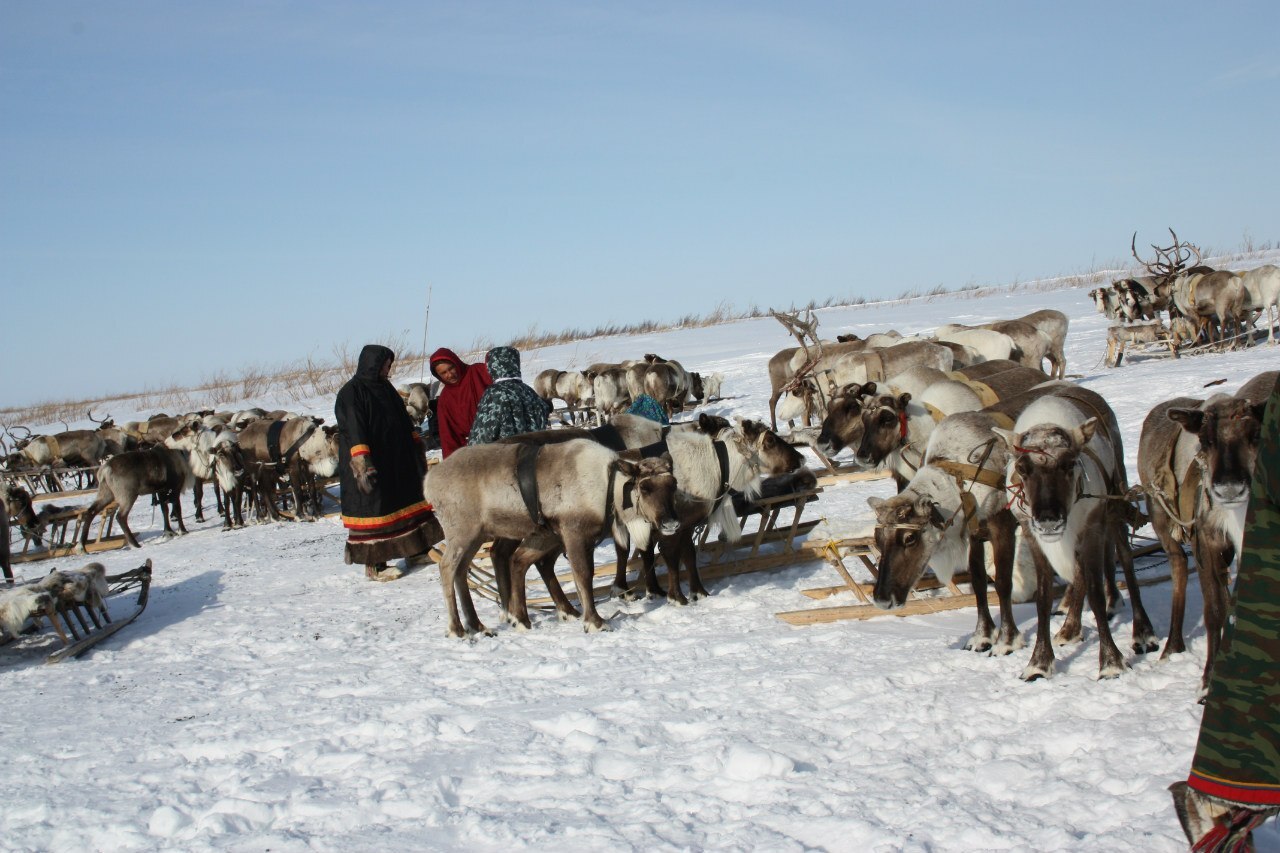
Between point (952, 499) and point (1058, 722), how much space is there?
1.47 meters

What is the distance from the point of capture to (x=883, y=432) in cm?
723

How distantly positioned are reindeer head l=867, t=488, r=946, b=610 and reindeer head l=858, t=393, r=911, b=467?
2.16 m

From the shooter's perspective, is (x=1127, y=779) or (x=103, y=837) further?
(x=103, y=837)

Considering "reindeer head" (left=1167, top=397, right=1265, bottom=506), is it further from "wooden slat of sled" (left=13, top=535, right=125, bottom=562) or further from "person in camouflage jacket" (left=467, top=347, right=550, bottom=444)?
"wooden slat of sled" (left=13, top=535, right=125, bottom=562)

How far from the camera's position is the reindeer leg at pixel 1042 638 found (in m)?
4.42

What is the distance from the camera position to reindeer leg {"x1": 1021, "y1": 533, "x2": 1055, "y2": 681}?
14.5ft

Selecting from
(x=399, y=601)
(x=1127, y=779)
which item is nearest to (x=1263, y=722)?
(x=1127, y=779)

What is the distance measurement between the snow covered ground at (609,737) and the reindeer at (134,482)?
6.17m

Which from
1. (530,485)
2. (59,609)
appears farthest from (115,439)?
(530,485)

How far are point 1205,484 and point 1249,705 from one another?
7.55 ft

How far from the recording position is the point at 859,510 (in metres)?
9.02

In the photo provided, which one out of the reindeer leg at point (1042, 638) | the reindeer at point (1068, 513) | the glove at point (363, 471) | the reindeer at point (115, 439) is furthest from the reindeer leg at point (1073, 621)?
the reindeer at point (115, 439)

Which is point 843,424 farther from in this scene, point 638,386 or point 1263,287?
point 1263,287

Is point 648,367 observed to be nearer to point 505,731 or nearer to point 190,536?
point 190,536
